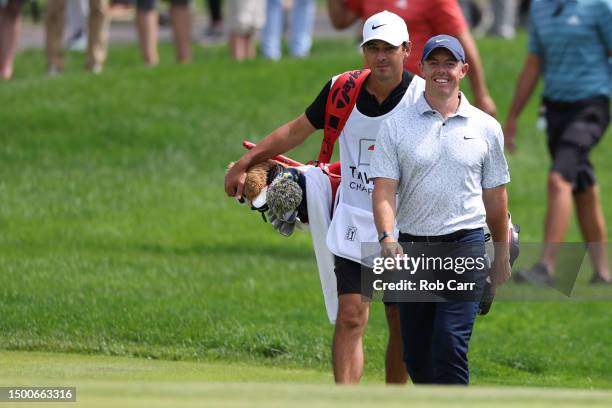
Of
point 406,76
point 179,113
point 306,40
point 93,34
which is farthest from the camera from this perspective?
point 306,40

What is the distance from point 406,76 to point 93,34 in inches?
446

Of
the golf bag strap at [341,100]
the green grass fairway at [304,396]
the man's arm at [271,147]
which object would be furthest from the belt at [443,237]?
the green grass fairway at [304,396]

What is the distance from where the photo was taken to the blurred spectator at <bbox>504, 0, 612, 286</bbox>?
12.0 m

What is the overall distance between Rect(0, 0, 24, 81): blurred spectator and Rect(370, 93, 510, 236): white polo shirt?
39.2 ft

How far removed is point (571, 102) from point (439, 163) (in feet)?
16.5

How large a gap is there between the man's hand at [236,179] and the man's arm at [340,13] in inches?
109

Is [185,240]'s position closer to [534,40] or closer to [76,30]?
[534,40]

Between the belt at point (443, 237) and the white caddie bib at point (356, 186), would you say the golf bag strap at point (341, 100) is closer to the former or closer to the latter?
the white caddie bib at point (356, 186)

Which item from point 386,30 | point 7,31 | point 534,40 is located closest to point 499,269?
point 386,30

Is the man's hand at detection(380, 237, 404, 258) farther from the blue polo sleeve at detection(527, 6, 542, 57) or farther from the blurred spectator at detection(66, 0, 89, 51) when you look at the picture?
the blurred spectator at detection(66, 0, 89, 51)

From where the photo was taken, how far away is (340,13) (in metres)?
10.8

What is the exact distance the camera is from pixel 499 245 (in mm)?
7684

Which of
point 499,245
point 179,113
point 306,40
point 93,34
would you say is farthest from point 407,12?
point 306,40

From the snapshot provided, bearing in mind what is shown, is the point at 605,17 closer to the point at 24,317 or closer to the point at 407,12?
the point at 407,12
